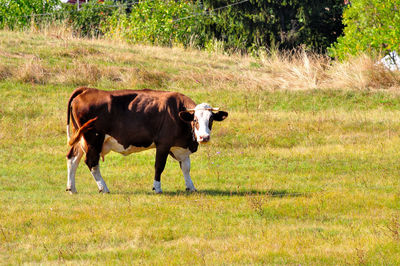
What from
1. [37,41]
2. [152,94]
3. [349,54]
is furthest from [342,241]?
[37,41]

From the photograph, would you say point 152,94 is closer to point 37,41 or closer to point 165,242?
point 165,242

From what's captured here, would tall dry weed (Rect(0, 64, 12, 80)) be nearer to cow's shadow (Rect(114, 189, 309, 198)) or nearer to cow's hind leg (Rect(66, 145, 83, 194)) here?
cow's hind leg (Rect(66, 145, 83, 194))

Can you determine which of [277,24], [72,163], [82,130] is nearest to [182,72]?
[277,24]

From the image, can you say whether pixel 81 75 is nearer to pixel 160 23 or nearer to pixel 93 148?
pixel 93 148

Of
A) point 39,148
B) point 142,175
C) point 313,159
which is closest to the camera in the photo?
point 142,175

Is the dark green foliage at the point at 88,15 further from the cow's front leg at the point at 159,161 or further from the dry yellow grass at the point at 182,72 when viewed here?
the cow's front leg at the point at 159,161

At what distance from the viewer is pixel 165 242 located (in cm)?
1038

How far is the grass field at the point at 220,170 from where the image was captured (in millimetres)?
10047

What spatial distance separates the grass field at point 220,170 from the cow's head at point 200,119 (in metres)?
1.19

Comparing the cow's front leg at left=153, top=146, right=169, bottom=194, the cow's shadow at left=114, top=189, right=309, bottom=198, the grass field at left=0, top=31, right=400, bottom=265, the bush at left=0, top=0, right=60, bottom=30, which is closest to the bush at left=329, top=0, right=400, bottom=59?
the grass field at left=0, top=31, right=400, bottom=265

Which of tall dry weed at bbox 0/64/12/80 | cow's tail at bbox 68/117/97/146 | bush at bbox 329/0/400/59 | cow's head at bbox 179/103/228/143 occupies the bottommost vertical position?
tall dry weed at bbox 0/64/12/80

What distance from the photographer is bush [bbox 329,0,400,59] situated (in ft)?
95.2

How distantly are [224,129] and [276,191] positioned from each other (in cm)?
705

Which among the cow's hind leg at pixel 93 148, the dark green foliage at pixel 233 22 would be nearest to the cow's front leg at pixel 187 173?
the cow's hind leg at pixel 93 148
